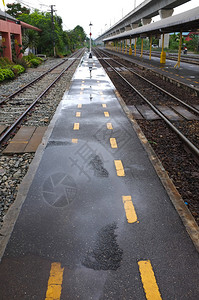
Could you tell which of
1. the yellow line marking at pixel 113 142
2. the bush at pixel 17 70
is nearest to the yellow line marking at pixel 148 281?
the yellow line marking at pixel 113 142

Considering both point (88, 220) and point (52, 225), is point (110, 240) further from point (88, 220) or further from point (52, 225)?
point (52, 225)

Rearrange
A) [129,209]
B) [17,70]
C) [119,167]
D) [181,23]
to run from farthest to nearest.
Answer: [17,70]
[181,23]
[119,167]
[129,209]

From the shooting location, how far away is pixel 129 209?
3.92m

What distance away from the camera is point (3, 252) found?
3084mm

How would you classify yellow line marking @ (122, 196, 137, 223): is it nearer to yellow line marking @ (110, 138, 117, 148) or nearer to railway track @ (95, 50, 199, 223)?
railway track @ (95, 50, 199, 223)

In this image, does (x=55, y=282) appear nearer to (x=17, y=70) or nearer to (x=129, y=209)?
(x=129, y=209)

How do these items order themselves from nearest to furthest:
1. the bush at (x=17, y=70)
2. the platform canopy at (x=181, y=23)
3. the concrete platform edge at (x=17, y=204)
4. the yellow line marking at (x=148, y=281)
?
the yellow line marking at (x=148, y=281), the concrete platform edge at (x=17, y=204), the platform canopy at (x=181, y=23), the bush at (x=17, y=70)

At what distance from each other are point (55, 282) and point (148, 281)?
968 millimetres

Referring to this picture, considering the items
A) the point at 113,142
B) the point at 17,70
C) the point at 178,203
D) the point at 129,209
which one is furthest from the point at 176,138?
the point at 17,70

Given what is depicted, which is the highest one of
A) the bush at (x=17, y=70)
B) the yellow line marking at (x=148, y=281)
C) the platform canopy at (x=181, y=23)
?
the platform canopy at (x=181, y=23)

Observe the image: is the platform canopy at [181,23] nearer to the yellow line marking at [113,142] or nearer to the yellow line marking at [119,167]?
the yellow line marking at [113,142]

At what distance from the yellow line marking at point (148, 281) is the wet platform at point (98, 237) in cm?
1

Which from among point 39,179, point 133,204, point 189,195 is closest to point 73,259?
point 133,204

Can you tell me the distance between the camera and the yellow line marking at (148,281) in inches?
101
